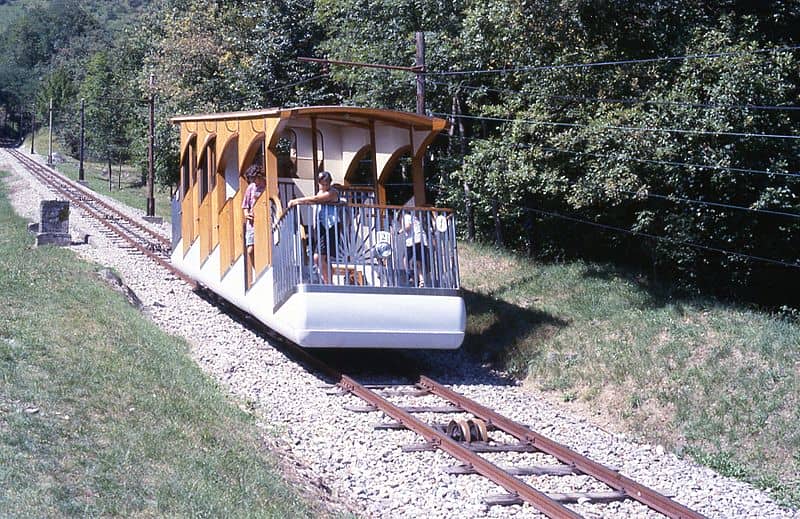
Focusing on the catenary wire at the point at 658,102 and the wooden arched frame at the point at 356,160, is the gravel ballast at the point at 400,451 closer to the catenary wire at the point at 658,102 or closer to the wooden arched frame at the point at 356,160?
the wooden arched frame at the point at 356,160

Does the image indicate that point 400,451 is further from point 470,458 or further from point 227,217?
point 227,217

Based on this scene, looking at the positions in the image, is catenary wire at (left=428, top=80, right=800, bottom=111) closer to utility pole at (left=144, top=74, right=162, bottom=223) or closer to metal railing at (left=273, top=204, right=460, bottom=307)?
metal railing at (left=273, top=204, right=460, bottom=307)

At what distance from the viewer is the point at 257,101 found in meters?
32.7

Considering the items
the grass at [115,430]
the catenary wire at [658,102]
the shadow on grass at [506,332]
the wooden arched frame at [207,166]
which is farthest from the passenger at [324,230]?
the catenary wire at [658,102]

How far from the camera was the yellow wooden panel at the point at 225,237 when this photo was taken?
14516 millimetres

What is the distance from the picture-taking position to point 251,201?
13594mm

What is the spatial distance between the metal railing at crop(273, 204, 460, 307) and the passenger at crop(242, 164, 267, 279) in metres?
1.22

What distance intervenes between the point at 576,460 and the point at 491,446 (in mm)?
895

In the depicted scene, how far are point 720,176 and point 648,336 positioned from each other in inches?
137

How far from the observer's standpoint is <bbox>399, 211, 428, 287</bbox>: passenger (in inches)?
486

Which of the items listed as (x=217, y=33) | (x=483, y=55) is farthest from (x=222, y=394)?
(x=217, y=33)

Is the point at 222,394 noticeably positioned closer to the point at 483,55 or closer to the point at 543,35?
the point at 543,35

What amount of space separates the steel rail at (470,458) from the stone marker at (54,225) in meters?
11.9

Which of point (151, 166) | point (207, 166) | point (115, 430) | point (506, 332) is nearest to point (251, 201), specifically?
point (207, 166)
